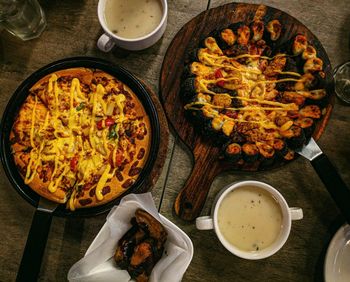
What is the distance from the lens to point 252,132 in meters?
1.71

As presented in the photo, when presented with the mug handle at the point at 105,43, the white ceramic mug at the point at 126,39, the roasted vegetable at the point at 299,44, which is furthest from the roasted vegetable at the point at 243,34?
the mug handle at the point at 105,43

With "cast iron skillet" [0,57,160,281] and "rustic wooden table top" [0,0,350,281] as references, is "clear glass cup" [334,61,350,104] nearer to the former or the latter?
"rustic wooden table top" [0,0,350,281]

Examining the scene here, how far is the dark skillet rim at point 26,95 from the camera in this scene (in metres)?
1.69

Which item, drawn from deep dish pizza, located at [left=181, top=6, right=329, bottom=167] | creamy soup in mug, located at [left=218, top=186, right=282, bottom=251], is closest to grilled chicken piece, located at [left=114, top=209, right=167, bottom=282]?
creamy soup in mug, located at [left=218, top=186, right=282, bottom=251]

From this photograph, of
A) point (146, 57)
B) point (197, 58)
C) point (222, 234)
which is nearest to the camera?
point (222, 234)

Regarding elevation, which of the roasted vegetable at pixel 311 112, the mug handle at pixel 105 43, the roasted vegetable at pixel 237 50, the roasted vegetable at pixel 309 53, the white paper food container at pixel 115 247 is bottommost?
the white paper food container at pixel 115 247

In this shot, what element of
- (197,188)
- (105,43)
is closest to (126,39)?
(105,43)

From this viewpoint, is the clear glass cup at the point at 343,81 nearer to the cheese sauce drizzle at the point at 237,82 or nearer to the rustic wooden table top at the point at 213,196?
the rustic wooden table top at the point at 213,196

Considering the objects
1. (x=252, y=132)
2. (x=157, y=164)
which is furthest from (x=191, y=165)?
(x=252, y=132)

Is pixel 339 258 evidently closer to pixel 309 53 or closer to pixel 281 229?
pixel 281 229

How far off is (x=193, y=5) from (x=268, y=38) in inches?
15.7

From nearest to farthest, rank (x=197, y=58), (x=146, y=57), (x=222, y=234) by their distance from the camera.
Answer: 1. (x=222, y=234)
2. (x=197, y=58)
3. (x=146, y=57)

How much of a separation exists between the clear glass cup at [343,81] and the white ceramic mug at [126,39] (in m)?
0.82

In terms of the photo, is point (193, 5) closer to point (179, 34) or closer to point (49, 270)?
point (179, 34)
